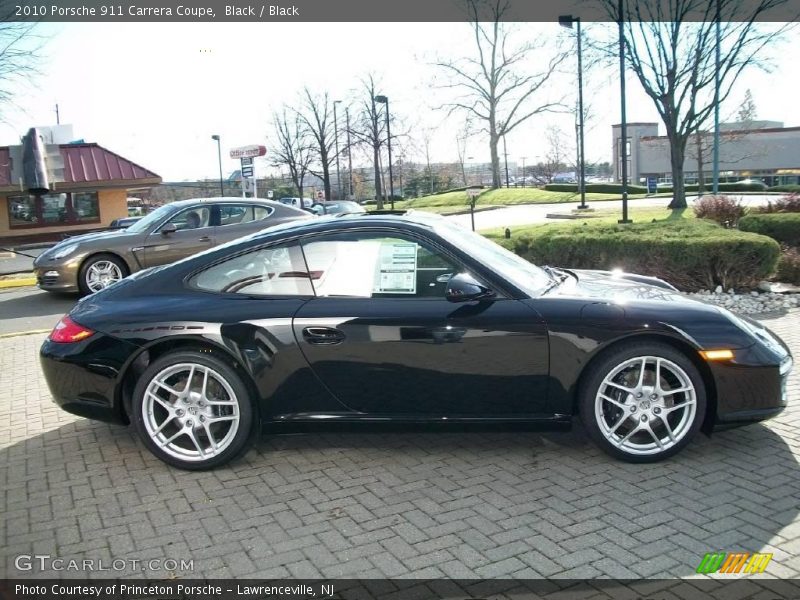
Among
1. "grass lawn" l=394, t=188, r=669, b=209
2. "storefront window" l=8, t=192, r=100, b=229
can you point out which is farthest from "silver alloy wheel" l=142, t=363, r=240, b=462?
"grass lawn" l=394, t=188, r=669, b=209

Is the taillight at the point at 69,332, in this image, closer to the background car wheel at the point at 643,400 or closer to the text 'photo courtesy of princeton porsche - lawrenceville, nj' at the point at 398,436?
the text 'photo courtesy of princeton porsche - lawrenceville, nj' at the point at 398,436

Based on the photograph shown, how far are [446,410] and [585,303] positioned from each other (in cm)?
100

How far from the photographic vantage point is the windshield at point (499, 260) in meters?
4.01

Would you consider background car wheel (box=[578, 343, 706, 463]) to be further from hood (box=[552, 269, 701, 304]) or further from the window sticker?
the window sticker

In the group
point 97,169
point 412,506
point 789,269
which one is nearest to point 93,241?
point 412,506

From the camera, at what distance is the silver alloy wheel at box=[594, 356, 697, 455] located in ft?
12.3

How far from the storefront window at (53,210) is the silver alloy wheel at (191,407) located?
26914 millimetres

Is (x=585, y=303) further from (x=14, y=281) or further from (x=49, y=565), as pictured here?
(x=14, y=281)

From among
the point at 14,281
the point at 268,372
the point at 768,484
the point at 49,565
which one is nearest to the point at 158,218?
the point at 14,281

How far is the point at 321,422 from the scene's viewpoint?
12.7 feet

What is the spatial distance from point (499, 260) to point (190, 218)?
25.1 ft

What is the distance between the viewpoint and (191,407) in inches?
154

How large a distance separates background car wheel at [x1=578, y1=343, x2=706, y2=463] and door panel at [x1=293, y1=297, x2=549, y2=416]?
30cm

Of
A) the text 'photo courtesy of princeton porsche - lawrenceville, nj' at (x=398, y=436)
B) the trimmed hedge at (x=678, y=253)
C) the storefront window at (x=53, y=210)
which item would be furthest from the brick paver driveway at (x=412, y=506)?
the storefront window at (x=53, y=210)
